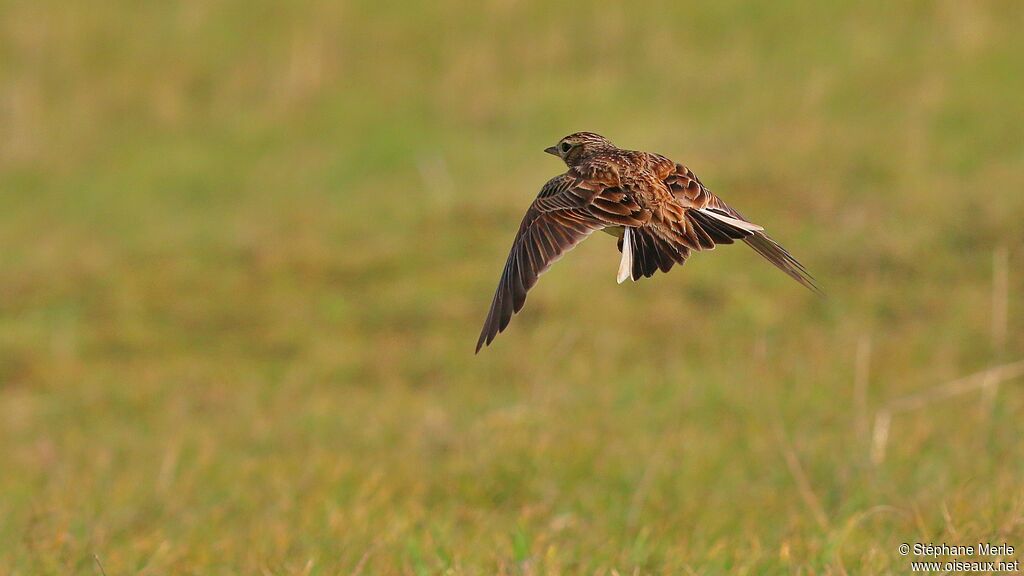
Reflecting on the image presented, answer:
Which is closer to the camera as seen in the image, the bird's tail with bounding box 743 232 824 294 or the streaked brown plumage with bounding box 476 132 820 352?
the streaked brown plumage with bounding box 476 132 820 352

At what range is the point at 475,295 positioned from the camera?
9742mm

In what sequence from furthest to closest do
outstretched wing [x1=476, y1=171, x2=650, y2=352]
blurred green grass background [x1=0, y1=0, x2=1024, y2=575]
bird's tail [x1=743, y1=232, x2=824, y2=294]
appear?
blurred green grass background [x1=0, y1=0, x2=1024, y2=575]
bird's tail [x1=743, y1=232, x2=824, y2=294]
outstretched wing [x1=476, y1=171, x2=650, y2=352]

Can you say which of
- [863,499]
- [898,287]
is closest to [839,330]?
[898,287]

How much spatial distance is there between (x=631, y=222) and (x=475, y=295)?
254 inches

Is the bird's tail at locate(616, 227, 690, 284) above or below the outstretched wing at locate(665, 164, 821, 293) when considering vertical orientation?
below

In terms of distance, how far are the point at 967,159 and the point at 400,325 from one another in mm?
4884

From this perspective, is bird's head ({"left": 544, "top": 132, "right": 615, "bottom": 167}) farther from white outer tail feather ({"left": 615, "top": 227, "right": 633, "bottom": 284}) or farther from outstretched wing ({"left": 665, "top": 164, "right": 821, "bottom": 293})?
white outer tail feather ({"left": 615, "top": 227, "right": 633, "bottom": 284})

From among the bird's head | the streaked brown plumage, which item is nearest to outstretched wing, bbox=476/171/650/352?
the streaked brown plumage

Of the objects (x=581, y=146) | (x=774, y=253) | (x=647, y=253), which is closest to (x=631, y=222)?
(x=647, y=253)

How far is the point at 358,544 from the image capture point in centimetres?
399

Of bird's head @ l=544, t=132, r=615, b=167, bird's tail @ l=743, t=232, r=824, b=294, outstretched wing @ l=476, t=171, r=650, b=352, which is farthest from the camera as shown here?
bird's head @ l=544, t=132, r=615, b=167

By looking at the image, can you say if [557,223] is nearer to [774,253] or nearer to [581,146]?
[774,253]

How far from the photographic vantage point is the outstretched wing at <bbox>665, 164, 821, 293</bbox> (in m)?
3.32

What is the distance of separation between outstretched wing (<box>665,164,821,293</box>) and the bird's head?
16.2 inches
